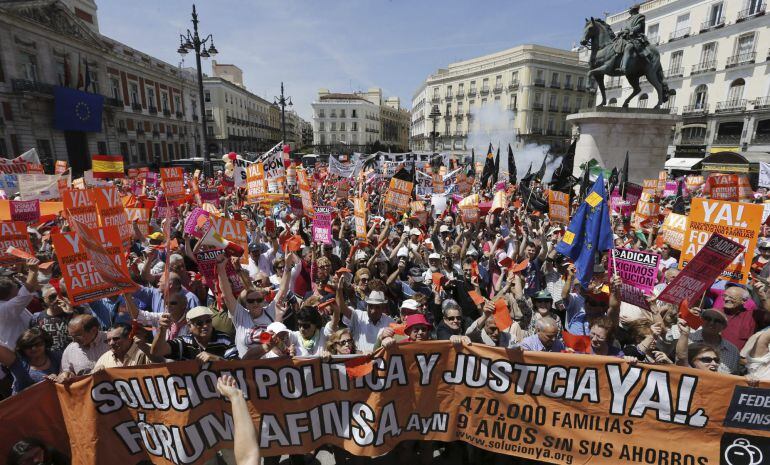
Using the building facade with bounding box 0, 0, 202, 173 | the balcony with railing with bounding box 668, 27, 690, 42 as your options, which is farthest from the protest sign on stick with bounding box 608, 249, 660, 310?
the balcony with railing with bounding box 668, 27, 690, 42

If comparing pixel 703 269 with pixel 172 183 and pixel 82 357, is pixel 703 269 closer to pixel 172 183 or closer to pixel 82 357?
pixel 82 357

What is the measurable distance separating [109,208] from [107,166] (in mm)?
7693

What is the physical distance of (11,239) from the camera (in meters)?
5.39

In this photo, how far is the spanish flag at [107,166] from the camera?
483 inches

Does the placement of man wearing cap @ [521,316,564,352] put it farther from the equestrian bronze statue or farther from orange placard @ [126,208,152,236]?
the equestrian bronze statue

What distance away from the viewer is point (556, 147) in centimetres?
5444

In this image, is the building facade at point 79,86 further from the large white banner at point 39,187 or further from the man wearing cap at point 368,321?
the man wearing cap at point 368,321

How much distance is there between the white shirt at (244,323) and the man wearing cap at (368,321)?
2.59 ft

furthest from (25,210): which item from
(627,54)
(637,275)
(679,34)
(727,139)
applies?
(679,34)

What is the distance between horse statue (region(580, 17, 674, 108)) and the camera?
16.1 meters

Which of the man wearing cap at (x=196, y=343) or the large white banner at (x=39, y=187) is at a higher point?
the large white banner at (x=39, y=187)

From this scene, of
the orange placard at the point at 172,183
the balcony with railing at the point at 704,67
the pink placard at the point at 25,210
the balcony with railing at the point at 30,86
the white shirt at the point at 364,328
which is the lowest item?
the white shirt at the point at 364,328

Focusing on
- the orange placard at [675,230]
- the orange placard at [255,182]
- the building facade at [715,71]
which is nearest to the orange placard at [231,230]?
the orange placard at [255,182]

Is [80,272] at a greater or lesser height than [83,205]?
lesser
